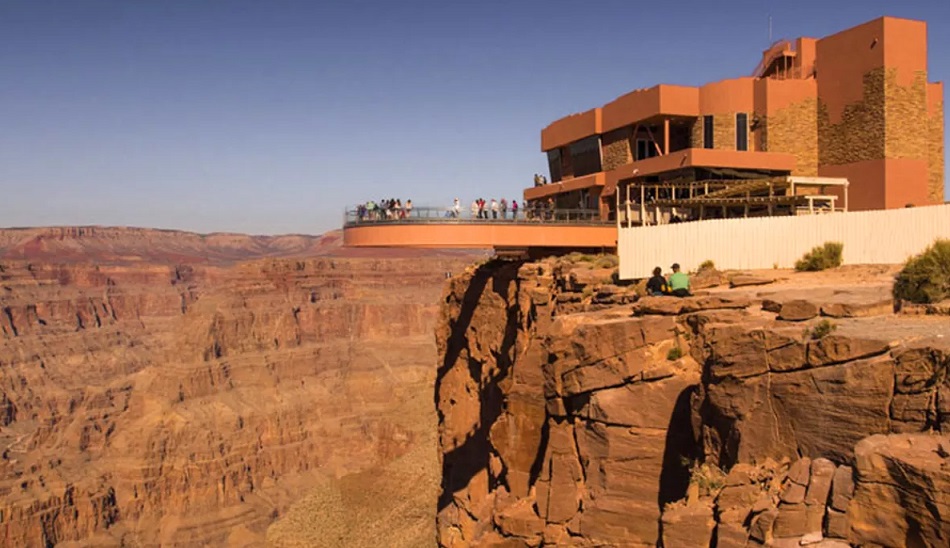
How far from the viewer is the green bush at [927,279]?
1396 cm

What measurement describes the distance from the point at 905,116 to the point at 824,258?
1255 centimetres

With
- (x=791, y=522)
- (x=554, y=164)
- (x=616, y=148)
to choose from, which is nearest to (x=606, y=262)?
(x=616, y=148)

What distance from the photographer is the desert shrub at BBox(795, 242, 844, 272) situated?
20000 millimetres

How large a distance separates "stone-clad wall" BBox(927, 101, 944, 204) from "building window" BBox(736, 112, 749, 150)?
6.27 meters

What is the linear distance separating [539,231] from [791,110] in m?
10.9

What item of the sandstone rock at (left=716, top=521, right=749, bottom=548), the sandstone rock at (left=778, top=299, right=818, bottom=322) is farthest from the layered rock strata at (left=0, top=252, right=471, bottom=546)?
the sandstone rock at (left=716, top=521, right=749, bottom=548)

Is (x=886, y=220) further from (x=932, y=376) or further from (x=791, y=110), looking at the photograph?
(x=791, y=110)

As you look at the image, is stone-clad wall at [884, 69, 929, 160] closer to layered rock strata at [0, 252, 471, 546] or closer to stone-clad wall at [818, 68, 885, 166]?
stone-clad wall at [818, 68, 885, 166]

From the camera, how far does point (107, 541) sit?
325ft

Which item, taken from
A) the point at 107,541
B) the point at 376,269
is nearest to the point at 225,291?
the point at 376,269

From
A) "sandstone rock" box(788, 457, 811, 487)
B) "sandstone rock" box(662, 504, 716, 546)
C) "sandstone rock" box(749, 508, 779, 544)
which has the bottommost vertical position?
"sandstone rock" box(662, 504, 716, 546)

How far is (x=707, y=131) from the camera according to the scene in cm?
3184

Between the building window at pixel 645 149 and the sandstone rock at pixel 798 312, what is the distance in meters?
21.0

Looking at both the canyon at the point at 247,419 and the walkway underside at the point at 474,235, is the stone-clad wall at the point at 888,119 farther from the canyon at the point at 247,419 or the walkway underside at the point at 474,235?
the canyon at the point at 247,419
